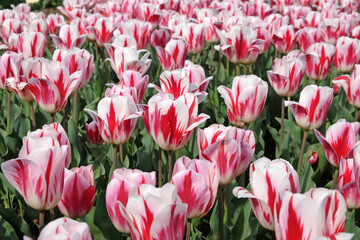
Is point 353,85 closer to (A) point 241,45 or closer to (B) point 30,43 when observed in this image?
(A) point 241,45

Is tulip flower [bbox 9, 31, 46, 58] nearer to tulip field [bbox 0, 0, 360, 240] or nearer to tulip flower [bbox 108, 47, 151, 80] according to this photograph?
tulip field [bbox 0, 0, 360, 240]

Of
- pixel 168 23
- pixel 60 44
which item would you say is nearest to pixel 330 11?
pixel 168 23

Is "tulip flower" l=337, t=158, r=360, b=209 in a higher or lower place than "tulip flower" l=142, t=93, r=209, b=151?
lower

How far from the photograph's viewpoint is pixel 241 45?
2.81 meters

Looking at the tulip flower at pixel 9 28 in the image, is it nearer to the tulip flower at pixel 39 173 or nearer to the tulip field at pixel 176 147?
the tulip field at pixel 176 147

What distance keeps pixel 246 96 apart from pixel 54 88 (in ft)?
2.53

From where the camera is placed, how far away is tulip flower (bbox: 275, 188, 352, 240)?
929 millimetres

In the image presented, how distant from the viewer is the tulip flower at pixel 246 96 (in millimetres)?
1871

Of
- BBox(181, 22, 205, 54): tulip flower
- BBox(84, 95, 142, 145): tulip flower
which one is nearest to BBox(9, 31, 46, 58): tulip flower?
BBox(181, 22, 205, 54): tulip flower

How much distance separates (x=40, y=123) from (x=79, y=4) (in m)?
2.48

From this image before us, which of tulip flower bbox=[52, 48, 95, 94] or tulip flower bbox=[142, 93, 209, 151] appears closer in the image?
tulip flower bbox=[142, 93, 209, 151]

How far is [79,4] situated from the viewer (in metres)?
4.82

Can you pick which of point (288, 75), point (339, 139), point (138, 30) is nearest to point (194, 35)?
point (138, 30)

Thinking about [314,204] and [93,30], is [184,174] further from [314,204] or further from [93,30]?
[93,30]
